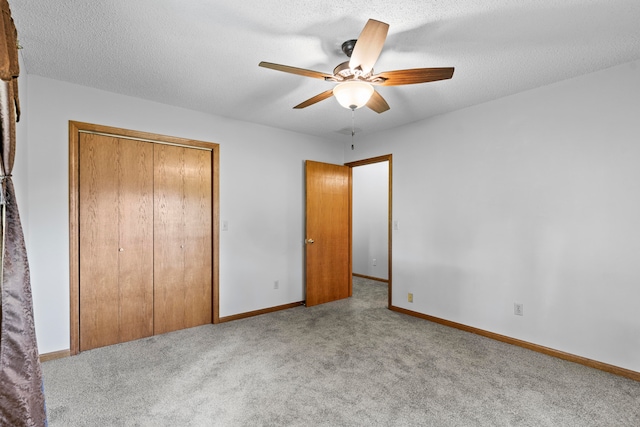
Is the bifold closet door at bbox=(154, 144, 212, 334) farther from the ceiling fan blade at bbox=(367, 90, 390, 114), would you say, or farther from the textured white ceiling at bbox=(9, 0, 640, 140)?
the ceiling fan blade at bbox=(367, 90, 390, 114)

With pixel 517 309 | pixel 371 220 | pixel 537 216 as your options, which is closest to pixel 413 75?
pixel 537 216

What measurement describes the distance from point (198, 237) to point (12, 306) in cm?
246

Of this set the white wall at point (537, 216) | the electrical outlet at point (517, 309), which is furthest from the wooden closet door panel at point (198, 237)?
the electrical outlet at point (517, 309)

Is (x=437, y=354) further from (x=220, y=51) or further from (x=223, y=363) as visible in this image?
(x=220, y=51)

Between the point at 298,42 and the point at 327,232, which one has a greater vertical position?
the point at 298,42

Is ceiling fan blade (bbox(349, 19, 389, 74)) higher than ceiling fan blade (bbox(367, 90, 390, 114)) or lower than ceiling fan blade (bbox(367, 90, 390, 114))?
higher

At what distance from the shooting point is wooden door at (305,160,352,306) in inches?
173

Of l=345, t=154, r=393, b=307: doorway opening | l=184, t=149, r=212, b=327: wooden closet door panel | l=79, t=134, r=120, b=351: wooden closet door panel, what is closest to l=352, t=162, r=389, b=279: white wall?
l=345, t=154, r=393, b=307: doorway opening

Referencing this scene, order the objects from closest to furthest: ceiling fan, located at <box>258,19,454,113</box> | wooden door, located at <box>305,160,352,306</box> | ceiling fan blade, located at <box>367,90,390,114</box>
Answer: ceiling fan, located at <box>258,19,454,113</box>
ceiling fan blade, located at <box>367,90,390,114</box>
wooden door, located at <box>305,160,352,306</box>

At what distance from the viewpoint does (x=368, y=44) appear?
1.67m

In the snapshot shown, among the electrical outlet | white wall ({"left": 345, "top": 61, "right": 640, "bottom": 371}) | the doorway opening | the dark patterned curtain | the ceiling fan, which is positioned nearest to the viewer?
the dark patterned curtain

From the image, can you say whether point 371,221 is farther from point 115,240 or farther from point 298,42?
point 298,42

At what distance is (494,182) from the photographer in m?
3.22

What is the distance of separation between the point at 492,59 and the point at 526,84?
710mm
